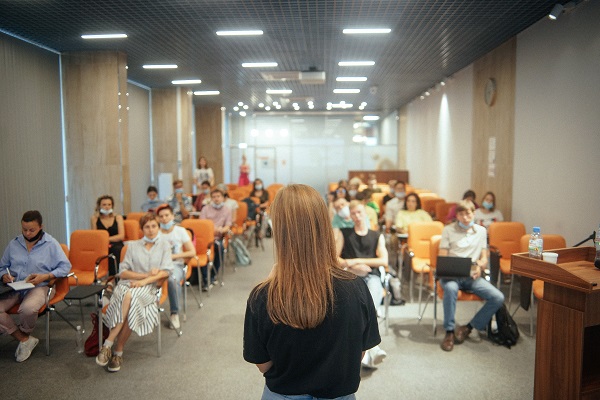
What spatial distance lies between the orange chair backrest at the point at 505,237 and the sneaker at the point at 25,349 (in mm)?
5265

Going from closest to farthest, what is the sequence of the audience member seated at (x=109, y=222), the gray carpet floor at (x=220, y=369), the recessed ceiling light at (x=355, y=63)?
the gray carpet floor at (x=220, y=369)
the audience member seated at (x=109, y=222)
the recessed ceiling light at (x=355, y=63)

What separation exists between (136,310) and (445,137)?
1033 centimetres

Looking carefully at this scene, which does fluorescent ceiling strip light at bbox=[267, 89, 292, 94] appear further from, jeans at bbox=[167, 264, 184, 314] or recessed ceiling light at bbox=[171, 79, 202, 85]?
jeans at bbox=[167, 264, 184, 314]

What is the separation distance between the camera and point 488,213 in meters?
8.56

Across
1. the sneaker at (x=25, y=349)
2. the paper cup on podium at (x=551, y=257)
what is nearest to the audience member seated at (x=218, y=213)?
the sneaker at (x=25, y=349)

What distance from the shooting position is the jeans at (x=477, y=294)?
17.3 feet

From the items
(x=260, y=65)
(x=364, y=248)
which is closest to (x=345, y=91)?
(x=260, y=65)

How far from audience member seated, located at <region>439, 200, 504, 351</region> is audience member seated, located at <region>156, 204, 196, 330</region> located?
2775 millimetres

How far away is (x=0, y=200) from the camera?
7797 millimetres

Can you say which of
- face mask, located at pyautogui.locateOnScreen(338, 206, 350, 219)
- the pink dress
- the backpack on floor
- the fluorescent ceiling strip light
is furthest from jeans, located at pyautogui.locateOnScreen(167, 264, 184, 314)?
the pink dress

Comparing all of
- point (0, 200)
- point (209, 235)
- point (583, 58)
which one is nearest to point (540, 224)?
point (583, 58)

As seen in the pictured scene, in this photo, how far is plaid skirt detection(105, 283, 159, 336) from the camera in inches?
190

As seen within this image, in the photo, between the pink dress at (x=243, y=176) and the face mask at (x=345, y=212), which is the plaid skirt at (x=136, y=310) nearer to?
the face mask at (x=345, y=212)

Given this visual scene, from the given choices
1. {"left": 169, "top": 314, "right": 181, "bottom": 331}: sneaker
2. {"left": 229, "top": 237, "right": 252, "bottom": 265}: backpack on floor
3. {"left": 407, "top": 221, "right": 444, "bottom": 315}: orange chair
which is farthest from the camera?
{"left": 229, "top": 237, "right": 252, "bottom": 265}: backpack on floor
